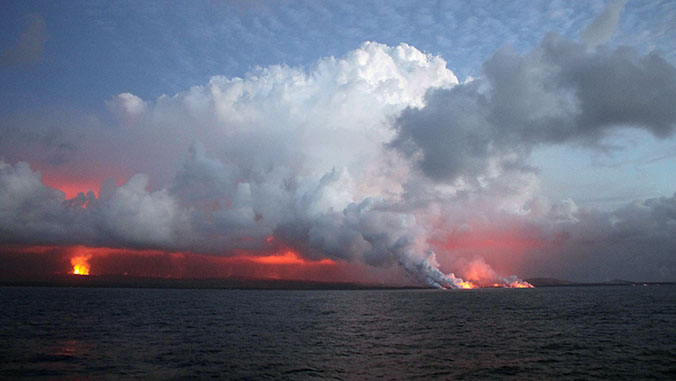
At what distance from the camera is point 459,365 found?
47.8 meters

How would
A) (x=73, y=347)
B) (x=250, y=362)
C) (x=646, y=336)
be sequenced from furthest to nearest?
(x=646, y=336) → (x=73, y=347) → (x=250, y=362)

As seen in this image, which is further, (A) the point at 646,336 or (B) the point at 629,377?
(A) the point at 646,336

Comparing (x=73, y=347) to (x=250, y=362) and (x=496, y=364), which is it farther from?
(x=496, y=364)

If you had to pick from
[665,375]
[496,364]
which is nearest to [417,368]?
[496,364]

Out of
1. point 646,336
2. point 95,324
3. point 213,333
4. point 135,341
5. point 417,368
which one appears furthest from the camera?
point 95,324

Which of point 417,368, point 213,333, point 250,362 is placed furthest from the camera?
point 213,333

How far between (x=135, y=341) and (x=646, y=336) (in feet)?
293

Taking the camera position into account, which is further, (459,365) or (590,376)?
(459,365)

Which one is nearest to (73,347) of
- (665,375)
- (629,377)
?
(629,377)

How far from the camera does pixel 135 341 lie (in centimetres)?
6481

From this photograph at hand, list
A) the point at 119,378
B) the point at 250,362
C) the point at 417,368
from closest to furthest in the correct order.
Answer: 1. the point at 119,378
2. the point at 417,368
3. the point at 250,362

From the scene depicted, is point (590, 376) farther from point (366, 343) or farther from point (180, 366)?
point (180, 366)

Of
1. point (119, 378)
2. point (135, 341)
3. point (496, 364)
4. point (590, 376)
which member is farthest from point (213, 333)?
point (590, 376)

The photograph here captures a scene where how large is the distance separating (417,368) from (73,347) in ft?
165
